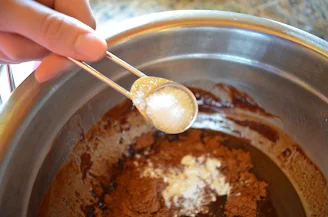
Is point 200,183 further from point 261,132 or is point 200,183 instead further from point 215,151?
point 261,132

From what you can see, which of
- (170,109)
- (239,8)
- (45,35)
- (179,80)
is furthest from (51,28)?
(239,8)

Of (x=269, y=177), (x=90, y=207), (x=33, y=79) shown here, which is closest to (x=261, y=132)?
(x=269, y=177)

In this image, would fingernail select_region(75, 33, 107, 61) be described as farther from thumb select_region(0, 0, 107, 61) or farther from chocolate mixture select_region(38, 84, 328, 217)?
chocolate mixture select_region(38, 84, 328, 217)

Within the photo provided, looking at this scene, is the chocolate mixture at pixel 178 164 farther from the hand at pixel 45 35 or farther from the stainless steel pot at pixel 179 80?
the hand at pixel 45 35

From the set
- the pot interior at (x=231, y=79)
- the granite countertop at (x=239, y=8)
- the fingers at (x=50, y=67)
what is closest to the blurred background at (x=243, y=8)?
the granite countertop at (x=239, y=8)

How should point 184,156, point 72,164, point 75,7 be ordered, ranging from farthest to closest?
1. point 184,156
2. point 72,164
3. point 75,7

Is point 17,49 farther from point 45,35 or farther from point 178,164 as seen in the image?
point 178,164
